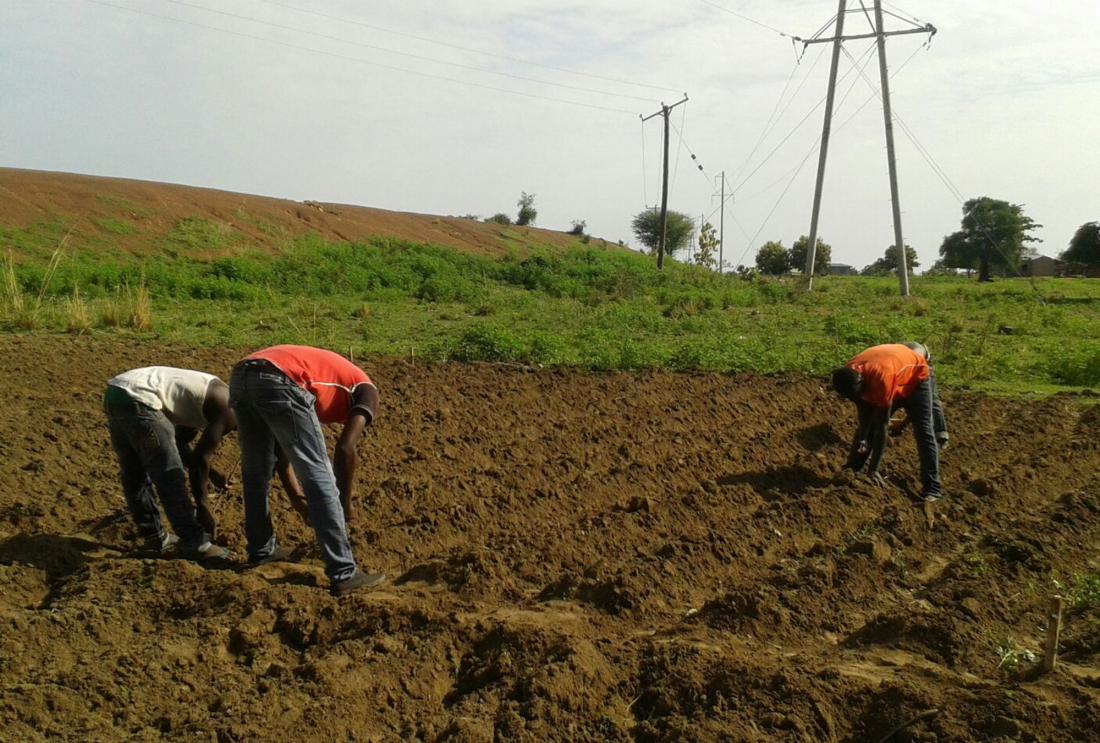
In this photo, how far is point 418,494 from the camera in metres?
7.36

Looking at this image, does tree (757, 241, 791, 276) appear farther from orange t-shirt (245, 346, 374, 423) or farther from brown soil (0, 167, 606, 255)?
orange t-shirt (245, 346, 374, 423)

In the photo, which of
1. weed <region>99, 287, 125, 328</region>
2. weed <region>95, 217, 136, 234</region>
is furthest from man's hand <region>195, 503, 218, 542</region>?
weed <region>95, 217, 136, 234</region>

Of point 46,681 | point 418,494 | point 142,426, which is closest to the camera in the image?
point 46,681

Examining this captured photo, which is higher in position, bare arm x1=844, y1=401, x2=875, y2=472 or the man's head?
the man's head

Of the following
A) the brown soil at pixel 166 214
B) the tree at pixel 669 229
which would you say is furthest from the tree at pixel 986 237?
the brown soil at pixel 166 214

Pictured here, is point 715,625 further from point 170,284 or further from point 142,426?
point 170,284

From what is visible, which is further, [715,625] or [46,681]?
[715,625]

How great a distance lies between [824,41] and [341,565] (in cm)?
2428

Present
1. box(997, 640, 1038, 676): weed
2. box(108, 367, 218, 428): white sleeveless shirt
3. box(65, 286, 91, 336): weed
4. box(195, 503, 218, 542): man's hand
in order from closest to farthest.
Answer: box(997, 640, 1038, 676): weed, box(108, 367, 218, 428): white sleeveless shirt, box(195, 503, 218, 542): man's hand, box(65, 286, 91, 336): weed

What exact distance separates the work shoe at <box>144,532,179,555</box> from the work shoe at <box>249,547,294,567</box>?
687 millimetres

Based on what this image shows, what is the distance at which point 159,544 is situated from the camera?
607 centimetres

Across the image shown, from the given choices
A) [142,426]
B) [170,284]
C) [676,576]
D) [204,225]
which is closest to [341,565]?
[142,426]

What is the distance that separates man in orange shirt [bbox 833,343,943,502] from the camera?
7383mm

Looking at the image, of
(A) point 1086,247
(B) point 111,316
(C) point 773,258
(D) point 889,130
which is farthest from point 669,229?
(B) point 111,316
